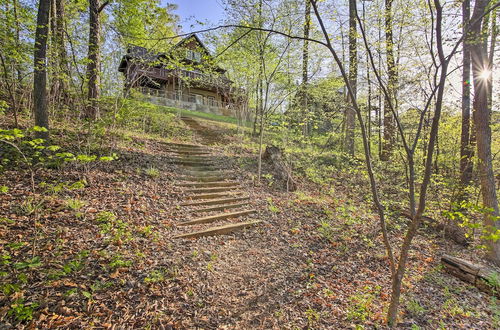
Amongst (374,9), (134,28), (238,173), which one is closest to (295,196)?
(238,173)

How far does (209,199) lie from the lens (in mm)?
5156

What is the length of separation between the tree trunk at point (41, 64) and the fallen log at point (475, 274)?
8.88 metres

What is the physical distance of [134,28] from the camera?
582 cm

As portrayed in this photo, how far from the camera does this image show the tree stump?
7121 mm

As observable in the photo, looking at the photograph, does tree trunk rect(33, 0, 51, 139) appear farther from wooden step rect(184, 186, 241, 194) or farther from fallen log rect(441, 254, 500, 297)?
fallen log rect(441, 254, 500, 297)

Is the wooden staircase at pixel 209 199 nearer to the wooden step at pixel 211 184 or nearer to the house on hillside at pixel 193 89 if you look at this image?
the wooden step at pixel 211 184

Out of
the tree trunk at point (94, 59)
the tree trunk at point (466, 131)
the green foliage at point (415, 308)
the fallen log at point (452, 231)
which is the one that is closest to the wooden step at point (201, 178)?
the tree trunk at point (94, 59)

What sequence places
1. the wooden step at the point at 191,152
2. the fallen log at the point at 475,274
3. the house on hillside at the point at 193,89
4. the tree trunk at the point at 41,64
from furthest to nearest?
the house on hillside at the point at 193,89, the wooden step at the point at 191,152, the tree trunk at the point at 41,64, the fallen log at the point at 475,274

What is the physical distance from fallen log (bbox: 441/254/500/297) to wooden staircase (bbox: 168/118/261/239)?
12.6 ft

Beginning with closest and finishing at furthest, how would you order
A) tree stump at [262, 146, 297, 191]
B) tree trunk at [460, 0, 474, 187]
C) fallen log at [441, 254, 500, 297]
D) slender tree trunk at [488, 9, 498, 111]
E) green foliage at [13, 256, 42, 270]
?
green foliage at [13, 256, 42, 270] < fallen log at [441, 254, 500, 297] < slender tree trunk at [488, 9, 498, 111] < tree trunk at [460, 0, 474, 187] < tree stump at [262, 146, 297, 191]

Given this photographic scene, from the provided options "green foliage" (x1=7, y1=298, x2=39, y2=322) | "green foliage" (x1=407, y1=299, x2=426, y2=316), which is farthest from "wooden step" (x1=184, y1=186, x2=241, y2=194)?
"green foliage" (x1=407, y1=299, x2=426, y2=316)

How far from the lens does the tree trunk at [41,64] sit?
14.3ft

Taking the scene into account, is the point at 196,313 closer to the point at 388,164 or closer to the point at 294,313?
the point at 294,313

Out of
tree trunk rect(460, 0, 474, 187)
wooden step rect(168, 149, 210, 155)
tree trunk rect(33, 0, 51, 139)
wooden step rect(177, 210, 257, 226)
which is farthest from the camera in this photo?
wooden step rect(168, 149, 210, 155)
